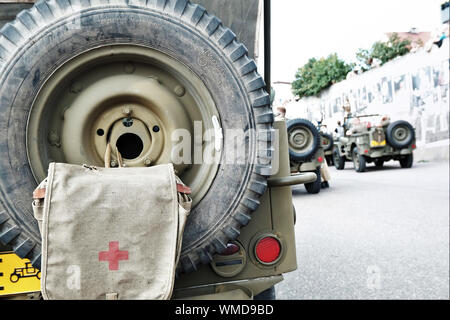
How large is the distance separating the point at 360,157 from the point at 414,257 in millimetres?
8130

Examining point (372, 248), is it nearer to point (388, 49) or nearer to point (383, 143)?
point (383, 143)

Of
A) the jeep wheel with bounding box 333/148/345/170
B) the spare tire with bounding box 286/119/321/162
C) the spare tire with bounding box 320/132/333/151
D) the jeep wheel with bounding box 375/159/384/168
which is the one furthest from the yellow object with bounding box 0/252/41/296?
the jeep wheel with bounding box 333/148/345/170

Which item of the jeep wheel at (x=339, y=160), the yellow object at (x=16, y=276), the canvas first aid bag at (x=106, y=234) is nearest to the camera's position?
the canvas first aid bag at (x=106, y=234)

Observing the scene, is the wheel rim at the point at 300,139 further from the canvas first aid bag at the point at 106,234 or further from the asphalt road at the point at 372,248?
the canvas first aid bag at the point at 106,234

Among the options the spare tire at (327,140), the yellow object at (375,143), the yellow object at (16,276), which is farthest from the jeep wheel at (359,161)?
the yellow object at (16,276)

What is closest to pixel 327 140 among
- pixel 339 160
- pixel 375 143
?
pixel 339 160

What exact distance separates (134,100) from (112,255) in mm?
538

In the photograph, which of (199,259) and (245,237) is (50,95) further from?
(245,237)

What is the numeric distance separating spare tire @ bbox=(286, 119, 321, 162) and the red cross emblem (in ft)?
19.7

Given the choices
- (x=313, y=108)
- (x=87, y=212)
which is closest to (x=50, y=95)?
(x=87, y=212)

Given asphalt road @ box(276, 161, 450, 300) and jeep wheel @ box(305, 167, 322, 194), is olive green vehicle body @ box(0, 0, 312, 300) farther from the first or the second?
jeep wheel @ box(305, 167, 322, 194)

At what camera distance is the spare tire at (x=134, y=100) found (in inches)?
47.2

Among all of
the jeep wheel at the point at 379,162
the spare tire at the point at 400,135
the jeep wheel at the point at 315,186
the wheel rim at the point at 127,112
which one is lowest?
the jeep wheel at the point at 315,186

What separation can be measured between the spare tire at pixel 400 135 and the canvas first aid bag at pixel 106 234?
422 inches
